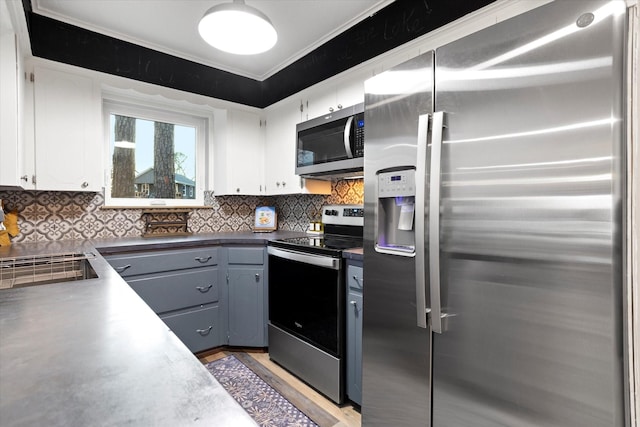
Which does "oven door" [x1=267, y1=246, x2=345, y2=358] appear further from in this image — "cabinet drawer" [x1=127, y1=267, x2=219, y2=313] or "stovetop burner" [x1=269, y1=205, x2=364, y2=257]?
"cabinet drawer" [x1=127, y1=267, x2=219, y2=313]

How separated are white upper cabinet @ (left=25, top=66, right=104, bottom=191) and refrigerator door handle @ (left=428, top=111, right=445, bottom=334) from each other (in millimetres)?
2279

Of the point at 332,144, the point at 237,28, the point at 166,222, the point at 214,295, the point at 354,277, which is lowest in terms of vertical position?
the point at 214,295

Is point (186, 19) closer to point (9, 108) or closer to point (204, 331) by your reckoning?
point (9, 108)

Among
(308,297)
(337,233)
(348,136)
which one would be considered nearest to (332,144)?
(348,136)

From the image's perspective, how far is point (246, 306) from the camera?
2.51 meters

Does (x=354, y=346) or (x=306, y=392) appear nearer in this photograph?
(x=354, y=346)

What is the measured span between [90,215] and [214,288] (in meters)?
1.12

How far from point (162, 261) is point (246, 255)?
589 mm

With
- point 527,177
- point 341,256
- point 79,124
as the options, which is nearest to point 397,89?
point 527,177

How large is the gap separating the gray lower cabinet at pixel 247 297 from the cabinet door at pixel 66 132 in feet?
3.71

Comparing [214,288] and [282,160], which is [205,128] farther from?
[214,288]

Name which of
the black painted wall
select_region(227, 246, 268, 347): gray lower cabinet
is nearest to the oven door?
select_region(227, 246, 268, 347): gray lower cabinet

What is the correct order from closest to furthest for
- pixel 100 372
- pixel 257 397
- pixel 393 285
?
pixel 100 372, pixel 393 285, pixel 257 397

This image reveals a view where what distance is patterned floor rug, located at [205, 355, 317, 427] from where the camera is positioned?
1745mm
